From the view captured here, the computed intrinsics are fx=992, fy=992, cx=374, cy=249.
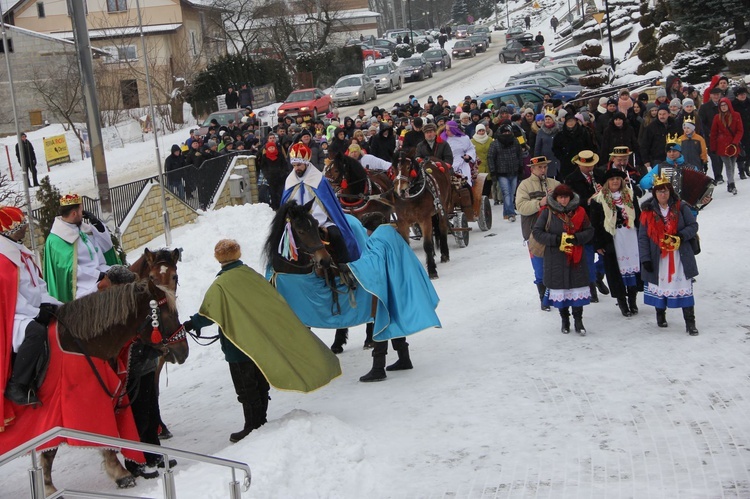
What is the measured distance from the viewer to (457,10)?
10081 cm

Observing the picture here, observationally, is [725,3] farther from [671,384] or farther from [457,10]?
[457,10]

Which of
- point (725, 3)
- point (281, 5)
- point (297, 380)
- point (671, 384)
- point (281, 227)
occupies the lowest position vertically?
point (671, 384)

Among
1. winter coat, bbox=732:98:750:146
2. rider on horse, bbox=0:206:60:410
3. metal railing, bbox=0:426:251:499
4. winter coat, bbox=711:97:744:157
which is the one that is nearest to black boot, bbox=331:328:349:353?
rider on horse, bbox=0:206:60:410

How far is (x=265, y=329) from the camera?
833 centimetres

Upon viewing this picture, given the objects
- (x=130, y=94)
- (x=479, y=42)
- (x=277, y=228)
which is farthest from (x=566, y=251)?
(x=479, y=42)

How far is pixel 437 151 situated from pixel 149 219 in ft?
19.5

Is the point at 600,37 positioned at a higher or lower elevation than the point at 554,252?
higher

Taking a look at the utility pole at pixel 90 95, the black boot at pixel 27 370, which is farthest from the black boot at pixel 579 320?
the utility pole at pixel 90 95

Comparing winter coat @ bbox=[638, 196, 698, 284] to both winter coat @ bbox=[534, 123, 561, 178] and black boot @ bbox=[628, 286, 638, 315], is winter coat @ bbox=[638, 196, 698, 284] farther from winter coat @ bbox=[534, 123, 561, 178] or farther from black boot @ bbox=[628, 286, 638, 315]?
winter coat @ bbox=[534, 123, 561, 178]

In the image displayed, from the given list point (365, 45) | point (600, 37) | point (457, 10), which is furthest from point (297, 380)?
point (457, 10)

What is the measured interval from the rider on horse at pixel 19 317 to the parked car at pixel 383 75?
44525 mm

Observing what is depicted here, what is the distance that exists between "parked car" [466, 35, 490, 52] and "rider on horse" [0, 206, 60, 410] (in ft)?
209

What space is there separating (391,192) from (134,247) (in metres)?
6.04

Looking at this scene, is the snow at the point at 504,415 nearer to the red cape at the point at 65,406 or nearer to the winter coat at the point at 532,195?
the red cape at the point at 65,406
